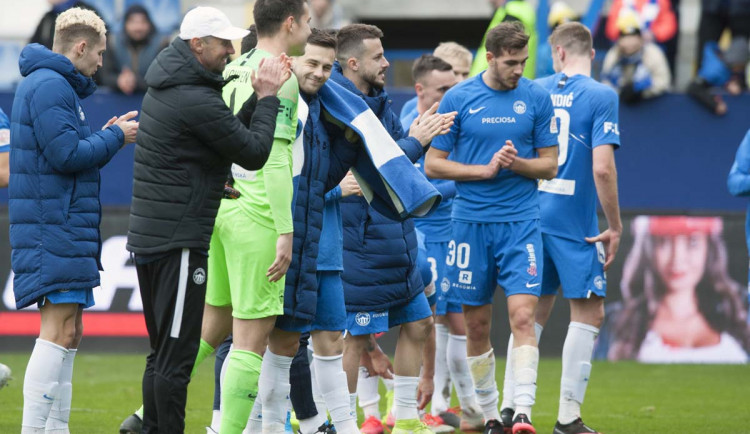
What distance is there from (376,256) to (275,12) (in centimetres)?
190

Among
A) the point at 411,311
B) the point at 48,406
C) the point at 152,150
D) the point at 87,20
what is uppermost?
the point at 87,20

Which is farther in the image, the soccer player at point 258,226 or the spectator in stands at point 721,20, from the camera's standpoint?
the spectator in stands at point 721,20

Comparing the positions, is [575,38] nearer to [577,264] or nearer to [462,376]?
[577,264]

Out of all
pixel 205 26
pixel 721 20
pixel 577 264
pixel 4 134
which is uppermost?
pixel 721 20

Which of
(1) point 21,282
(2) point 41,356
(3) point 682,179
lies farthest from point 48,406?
(3) point 682,179

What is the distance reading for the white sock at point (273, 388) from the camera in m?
6.17

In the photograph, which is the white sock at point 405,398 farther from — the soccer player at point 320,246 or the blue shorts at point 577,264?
the blue shorts at point 577,264

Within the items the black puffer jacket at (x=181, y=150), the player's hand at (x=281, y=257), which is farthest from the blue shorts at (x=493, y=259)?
the black puffer jacket at (x=181, y=150)

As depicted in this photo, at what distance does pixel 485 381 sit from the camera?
25.0 feet

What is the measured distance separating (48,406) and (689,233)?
7560mm

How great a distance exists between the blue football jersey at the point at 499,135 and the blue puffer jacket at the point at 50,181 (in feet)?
7.64

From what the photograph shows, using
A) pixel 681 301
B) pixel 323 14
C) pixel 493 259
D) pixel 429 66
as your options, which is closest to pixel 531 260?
pixel 493 259

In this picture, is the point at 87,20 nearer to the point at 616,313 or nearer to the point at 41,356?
the point at 41,356

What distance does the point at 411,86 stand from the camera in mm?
15508
